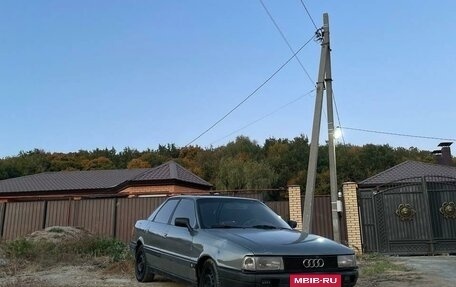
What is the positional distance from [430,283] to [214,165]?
2300 inches

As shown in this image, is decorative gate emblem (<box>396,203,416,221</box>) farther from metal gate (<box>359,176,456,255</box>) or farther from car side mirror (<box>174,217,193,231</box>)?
car side mirror (<box>174,217,193,231</box>)

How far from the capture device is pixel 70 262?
1075 centimetres

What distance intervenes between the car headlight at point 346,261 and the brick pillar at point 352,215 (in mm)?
9479

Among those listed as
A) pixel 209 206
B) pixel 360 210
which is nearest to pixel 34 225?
pixel 360 210

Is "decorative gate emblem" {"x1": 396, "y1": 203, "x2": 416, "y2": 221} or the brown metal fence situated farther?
the brown metal fence

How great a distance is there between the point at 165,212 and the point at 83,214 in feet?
38.0

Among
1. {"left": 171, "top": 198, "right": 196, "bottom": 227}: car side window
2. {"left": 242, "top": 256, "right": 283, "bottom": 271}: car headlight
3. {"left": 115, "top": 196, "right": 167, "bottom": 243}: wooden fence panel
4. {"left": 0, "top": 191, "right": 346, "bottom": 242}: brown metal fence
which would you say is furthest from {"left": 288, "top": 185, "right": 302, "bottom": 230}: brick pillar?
{"left": 242, "top": 256, "right": 283, "bottom": 271}: car headlight

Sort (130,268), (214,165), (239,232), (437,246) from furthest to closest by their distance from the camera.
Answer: (214,165), (437,246), (130,268), (239,232)

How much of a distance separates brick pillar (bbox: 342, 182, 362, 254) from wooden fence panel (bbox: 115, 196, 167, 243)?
667 cm

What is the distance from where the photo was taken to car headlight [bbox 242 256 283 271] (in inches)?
191

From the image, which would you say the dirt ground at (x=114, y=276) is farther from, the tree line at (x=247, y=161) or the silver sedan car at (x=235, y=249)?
the tree line at (x=247, y=161)

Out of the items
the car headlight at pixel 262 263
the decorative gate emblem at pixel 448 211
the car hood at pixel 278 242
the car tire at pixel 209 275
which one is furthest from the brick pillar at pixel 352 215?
the car headlight at pixel 262 263

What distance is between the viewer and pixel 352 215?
14.5 metres

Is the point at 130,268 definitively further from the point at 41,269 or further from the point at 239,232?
the point at 239,232
